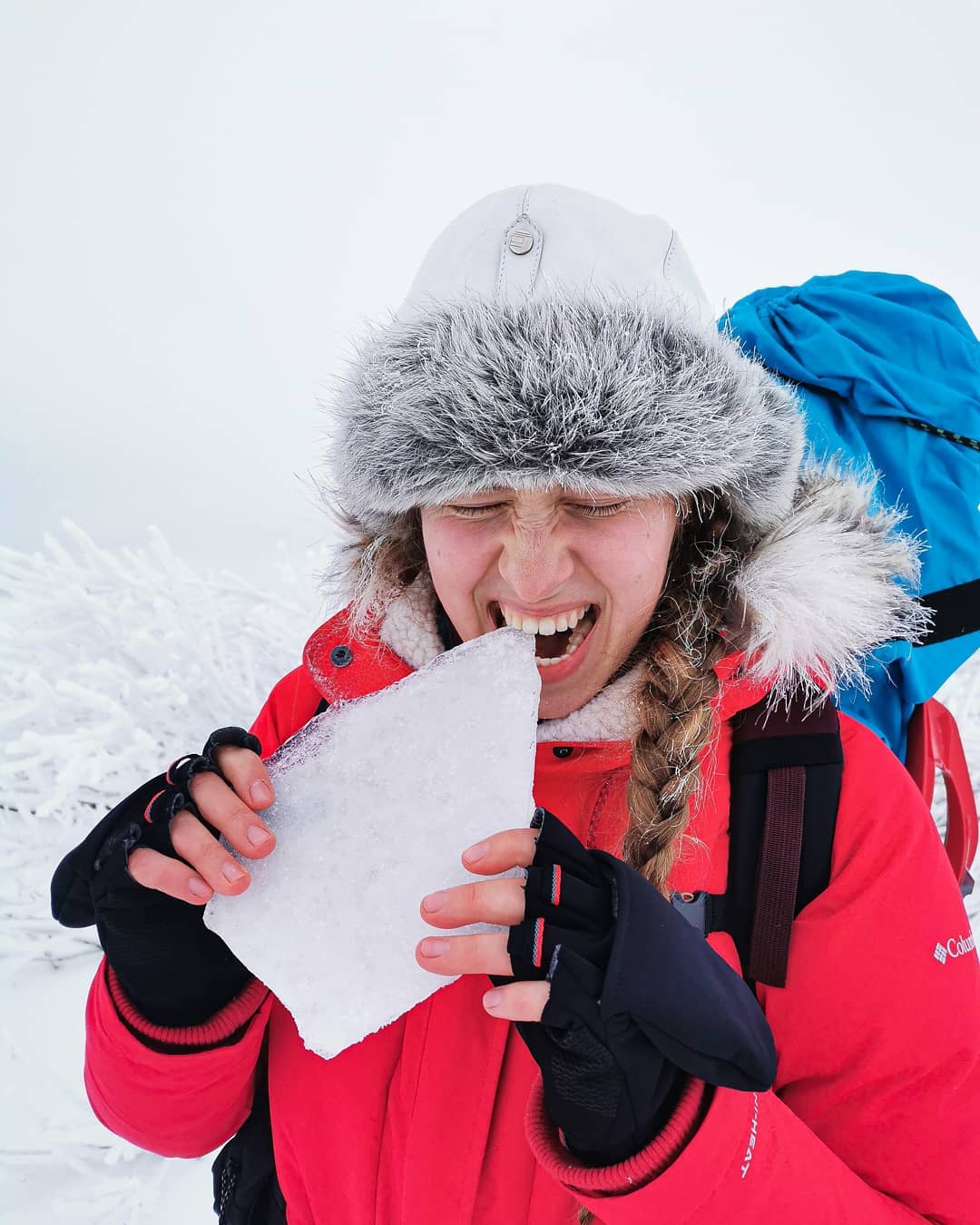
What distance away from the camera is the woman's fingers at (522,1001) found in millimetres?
823

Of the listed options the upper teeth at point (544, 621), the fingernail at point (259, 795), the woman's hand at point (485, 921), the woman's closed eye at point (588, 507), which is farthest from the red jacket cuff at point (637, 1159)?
the woman's closed eye at point (588, 507)

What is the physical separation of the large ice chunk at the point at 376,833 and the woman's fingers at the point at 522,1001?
0.18 meters

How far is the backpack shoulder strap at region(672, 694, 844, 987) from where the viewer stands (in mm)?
1146

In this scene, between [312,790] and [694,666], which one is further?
[694,666]

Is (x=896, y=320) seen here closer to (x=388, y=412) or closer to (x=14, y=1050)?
(x=388, y=412)

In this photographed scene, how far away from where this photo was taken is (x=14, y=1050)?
2420 mm

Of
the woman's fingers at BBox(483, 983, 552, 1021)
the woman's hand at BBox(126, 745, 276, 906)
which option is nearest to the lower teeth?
the woman's hand at BBox(126, 745, 276, 906)

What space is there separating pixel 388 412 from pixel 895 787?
3.26 feet

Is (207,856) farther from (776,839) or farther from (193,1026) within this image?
(776,839)

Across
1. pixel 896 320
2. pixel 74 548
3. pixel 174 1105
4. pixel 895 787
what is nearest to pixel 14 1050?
pixel 174 1105

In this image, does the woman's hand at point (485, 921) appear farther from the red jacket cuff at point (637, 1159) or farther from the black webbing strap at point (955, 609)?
the black webbing strap at point (955, 609)

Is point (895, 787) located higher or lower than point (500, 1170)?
higher

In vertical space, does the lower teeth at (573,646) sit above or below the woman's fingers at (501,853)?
above

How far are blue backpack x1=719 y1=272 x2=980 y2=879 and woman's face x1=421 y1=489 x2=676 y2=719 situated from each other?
615 millimetres
